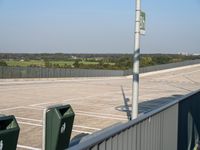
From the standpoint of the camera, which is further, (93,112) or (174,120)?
(93,112)

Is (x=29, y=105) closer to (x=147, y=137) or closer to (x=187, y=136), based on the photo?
(x=187, y=136)

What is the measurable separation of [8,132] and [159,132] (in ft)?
9.86

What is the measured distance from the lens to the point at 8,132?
4.09 m

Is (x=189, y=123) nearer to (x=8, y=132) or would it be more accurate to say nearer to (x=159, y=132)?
(x=159, y=132)

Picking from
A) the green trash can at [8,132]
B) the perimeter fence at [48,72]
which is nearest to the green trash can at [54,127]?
the green trash can at [8,132]

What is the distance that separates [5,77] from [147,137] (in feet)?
127

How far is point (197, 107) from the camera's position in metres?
10.3

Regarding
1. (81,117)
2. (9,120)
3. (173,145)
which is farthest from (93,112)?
(9,120)

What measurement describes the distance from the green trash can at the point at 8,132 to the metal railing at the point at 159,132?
28.5 inches

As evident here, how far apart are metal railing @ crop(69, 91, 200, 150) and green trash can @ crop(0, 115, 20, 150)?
2.37 ft

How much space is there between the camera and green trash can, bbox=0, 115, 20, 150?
4.04m

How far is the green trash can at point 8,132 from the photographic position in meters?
4.04
